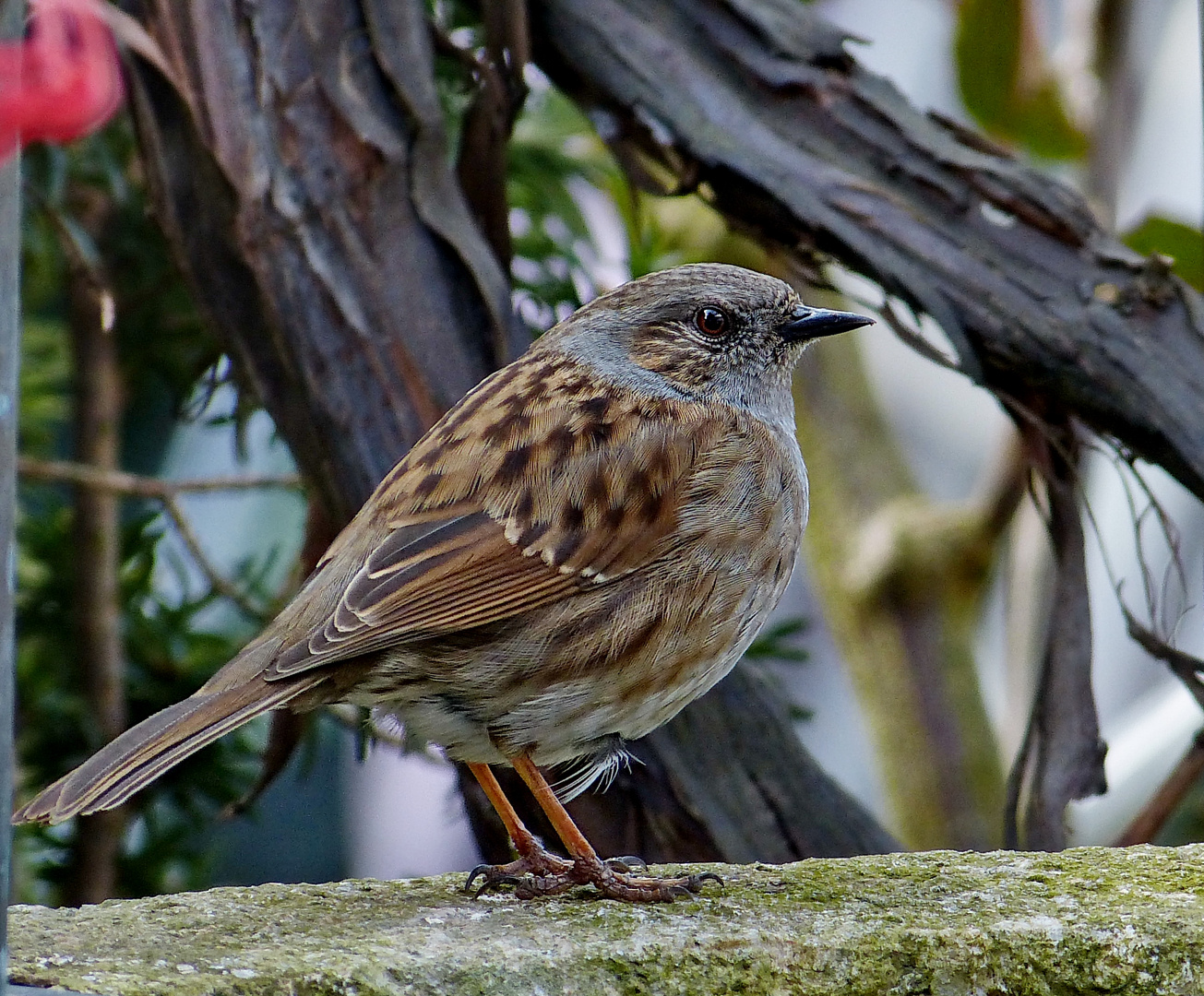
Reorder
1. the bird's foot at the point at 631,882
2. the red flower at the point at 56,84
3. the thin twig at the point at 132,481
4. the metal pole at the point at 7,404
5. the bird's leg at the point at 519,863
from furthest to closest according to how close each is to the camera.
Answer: the thin twig at the point at 132,481 → the bird's leg at the point at 519,863 → the bird's foot at the point at 631,882 → the metal pole at the point at 7,404 → the red flower at the point at 56,84

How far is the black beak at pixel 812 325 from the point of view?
3082 mm

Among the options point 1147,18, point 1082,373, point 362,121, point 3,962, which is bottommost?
point 3,962

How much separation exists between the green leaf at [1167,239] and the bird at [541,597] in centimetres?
101

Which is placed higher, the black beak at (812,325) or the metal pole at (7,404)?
the black beak at (812,325)

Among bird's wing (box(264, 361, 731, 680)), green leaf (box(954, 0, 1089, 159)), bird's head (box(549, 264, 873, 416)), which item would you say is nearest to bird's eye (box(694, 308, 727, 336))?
bird's head (box(549, 264, 873, 416))

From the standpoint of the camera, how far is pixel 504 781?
9.91 ft

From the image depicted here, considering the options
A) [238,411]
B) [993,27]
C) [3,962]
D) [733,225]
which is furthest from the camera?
[993,27]

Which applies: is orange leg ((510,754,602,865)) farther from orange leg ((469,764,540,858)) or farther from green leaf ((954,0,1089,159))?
green leaf ((954,0,1089,159))

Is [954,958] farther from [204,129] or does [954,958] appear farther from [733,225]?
[204,129]

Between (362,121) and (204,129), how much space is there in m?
0.30

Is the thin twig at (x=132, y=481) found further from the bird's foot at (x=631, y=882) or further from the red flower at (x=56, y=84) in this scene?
the red flower at (x=56, y=84)

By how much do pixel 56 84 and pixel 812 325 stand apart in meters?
2.24

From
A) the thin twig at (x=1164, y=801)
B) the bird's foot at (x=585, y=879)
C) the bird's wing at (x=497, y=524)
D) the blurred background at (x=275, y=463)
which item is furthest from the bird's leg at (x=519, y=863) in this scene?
the thin twig at (x=1164, y=801)

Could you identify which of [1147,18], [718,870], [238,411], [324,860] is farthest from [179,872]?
[1147,18]
